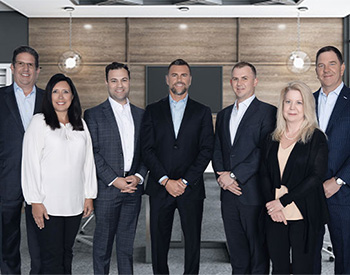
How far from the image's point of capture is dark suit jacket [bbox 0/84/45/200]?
→ 2.71 metres

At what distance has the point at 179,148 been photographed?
2805 mm

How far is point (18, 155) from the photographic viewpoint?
2.71 meters

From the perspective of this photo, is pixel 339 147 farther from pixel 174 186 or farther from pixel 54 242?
pixel 54 242

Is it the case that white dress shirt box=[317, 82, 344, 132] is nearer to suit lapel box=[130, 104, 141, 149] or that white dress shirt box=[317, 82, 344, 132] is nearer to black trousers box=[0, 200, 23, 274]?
suit lapel box=[130, 104, 141, 149]

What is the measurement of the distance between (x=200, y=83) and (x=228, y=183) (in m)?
4.32

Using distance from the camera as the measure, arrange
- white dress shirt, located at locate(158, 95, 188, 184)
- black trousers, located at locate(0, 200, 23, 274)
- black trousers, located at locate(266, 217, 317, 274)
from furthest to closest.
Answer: white dress shirt, located at locate(158, 95, 188, 184)
black trousers, located at locate(0, 200, 23, 274)
black trousers, located at locate(266, 217, 317, 274)

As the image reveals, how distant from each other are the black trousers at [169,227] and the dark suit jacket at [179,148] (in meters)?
0.07

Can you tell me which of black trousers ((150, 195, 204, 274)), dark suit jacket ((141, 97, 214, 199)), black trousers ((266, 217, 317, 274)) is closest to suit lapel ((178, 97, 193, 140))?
dark suit jacket ((141, 97, 214, 199))

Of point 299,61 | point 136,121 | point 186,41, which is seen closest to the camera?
point 136,121

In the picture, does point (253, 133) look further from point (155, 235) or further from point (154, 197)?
point (155, 235)

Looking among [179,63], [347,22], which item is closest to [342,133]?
[179,63]

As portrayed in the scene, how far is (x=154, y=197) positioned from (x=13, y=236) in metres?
1.08

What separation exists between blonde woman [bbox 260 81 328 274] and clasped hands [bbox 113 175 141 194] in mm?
952

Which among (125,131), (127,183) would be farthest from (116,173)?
(125,131)
